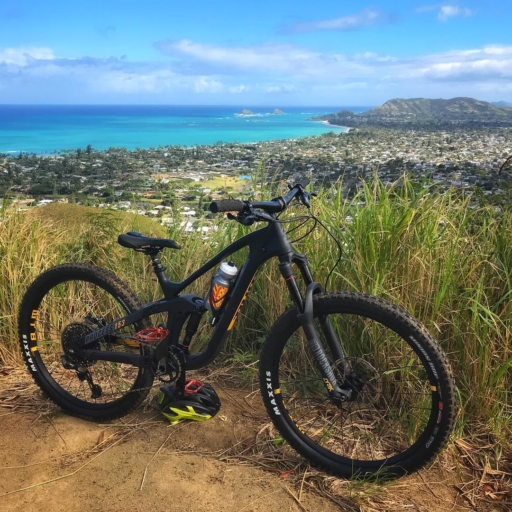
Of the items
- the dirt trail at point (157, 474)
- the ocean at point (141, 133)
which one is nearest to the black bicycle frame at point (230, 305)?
the dirt trail at point (157, 474)

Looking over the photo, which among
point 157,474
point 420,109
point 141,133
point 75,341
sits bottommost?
point 157,474

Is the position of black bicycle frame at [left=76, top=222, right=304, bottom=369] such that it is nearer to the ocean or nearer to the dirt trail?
the dirt trail

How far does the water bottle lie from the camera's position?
247cm

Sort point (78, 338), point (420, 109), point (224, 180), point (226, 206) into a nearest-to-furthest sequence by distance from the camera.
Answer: point (226, 206), point (78, 338), point (224, 180), point (420, 109)

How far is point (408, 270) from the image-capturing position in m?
2.93

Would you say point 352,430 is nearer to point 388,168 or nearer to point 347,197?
point 347,197

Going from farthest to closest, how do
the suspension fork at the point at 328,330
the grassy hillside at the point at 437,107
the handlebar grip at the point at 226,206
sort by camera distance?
the grassy hillside at the point at 437,107, the suspension fork at the point at 328,330, the handlebar grip at the point at 226,206

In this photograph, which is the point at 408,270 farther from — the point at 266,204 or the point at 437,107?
the point at 437,107

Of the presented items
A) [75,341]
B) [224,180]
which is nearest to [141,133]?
[224,180]

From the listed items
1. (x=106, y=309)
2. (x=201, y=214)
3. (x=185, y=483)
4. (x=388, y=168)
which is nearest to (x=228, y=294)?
(x=185, y=483)

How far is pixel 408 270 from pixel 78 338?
79.3 inches

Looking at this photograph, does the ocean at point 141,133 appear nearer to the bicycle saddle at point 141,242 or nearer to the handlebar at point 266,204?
the bicycle saddle at point 141,242

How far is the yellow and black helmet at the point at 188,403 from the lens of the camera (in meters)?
2.78

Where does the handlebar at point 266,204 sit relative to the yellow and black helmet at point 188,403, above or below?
above
